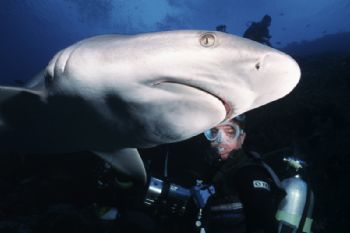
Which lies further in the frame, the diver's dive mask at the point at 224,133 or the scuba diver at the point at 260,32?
the scuba diver at the point at 260,32

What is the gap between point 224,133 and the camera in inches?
159

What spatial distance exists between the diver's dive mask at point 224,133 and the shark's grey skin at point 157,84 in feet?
5.25

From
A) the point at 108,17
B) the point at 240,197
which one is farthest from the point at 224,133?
the point at 108,17

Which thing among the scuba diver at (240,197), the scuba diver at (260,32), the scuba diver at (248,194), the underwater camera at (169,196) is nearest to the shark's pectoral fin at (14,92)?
the scuba diver at (248,194)

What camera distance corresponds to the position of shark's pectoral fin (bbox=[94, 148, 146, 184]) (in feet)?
11.8

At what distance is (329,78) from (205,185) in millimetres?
7699

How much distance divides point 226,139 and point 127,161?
1.46 meters

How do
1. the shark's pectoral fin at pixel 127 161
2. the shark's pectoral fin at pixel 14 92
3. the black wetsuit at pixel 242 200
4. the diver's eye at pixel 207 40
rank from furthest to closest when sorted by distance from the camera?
1. the shark's pectoral fin at pixel 127 161
2. the black wetsuit at pixel 242 200
3. the shark's pectoral fin at pixel 14 92
4. the diver's eye at pixel 207 40

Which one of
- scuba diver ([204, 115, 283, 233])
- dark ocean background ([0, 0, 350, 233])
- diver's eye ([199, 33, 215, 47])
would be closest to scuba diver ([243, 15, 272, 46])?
dark ocean background ([0, 0, 350, 233])

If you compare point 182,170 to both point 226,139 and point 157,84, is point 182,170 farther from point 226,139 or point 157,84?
point 157,84

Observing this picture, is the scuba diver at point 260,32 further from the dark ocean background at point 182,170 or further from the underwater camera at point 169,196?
the underwater camera at point 169,196

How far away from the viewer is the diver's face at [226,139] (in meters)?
3.97

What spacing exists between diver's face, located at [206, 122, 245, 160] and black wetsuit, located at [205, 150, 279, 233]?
1.12 ft

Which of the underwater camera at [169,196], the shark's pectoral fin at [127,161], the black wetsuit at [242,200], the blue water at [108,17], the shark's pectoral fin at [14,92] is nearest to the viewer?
the shark's pectoral fin at [14,92]
